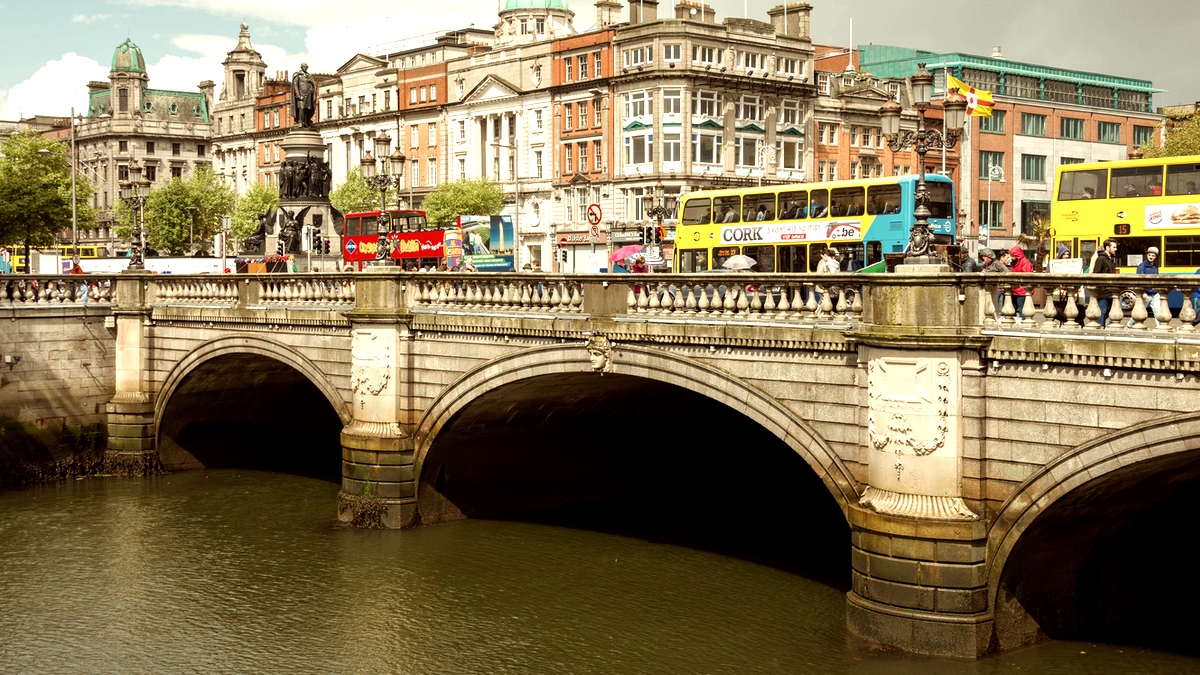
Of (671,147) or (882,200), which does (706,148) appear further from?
(882,200)

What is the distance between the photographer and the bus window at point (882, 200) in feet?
107

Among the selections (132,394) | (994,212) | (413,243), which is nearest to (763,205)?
(132,394)

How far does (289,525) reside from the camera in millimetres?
29859

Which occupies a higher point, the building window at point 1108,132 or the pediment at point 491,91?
the pediment at point 491,91

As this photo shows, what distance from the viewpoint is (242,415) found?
3762 centimetres

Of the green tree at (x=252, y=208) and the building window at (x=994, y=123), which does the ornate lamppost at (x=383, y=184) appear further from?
the green tree at (x=252, y=208)

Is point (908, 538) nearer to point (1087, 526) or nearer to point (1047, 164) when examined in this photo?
point (1087, 526)

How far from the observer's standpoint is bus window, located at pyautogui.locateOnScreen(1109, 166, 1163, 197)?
94.7ft

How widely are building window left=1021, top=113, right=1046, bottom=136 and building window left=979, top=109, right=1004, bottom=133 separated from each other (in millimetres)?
2320

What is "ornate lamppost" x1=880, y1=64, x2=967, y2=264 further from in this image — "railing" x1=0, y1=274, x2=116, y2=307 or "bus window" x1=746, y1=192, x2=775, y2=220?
"railing" x1=0, y1=274, x2=116, y2=307

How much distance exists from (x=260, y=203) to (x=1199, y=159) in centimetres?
7754

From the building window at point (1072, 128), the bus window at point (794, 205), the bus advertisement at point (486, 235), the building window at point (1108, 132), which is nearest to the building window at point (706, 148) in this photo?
the bus advertisement at point (486, 235)

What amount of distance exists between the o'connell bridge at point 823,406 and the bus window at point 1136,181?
361 inches

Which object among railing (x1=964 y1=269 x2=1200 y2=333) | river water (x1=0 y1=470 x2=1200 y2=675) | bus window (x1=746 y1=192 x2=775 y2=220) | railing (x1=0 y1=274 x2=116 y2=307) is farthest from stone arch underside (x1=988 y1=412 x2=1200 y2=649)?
railing (x1=0 y1=274 x2=116 y2=307)
